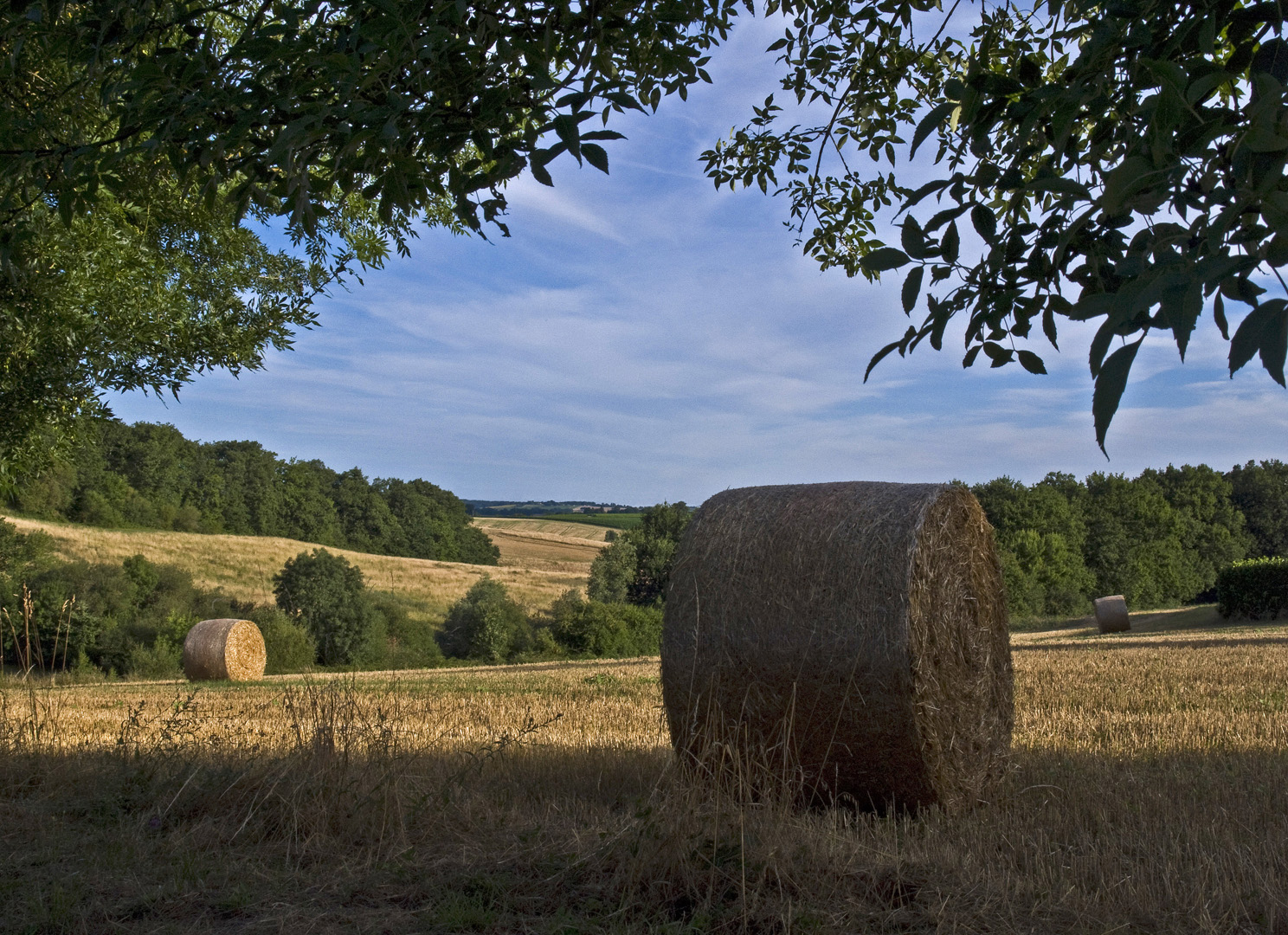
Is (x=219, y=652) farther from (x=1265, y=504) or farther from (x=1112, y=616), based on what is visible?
(x=1265, y=504)

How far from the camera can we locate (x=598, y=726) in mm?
8094

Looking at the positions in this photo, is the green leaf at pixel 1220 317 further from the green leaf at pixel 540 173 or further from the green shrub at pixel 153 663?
the green shrub at pixel 153 663

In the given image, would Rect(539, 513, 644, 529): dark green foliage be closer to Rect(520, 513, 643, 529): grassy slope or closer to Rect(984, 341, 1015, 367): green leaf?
Rect(520, 513, 643, 529): grassy slope

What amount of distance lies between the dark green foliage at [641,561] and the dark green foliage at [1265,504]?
41755 millimetres

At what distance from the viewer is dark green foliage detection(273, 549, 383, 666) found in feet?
98.4

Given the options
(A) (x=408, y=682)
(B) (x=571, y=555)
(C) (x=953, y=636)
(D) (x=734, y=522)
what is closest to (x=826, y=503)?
(D) (x=734, y=522)

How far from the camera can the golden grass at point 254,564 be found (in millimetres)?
38250

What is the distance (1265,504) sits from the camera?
6138 centimetres

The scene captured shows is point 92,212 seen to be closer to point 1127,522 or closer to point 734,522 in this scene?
point 734,522

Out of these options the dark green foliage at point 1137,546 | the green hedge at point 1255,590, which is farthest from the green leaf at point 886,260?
the dark green foliage at point 1137,546

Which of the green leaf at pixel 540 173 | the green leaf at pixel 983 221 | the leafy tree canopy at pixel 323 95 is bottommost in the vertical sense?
the green leaf at pixel 983 221

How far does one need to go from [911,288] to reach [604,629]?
94.3 feet

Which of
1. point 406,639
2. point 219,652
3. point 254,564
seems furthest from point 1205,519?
point 219,652

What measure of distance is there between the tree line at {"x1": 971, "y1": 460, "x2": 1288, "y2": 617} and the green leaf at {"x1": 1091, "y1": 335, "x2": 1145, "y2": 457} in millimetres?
52065
